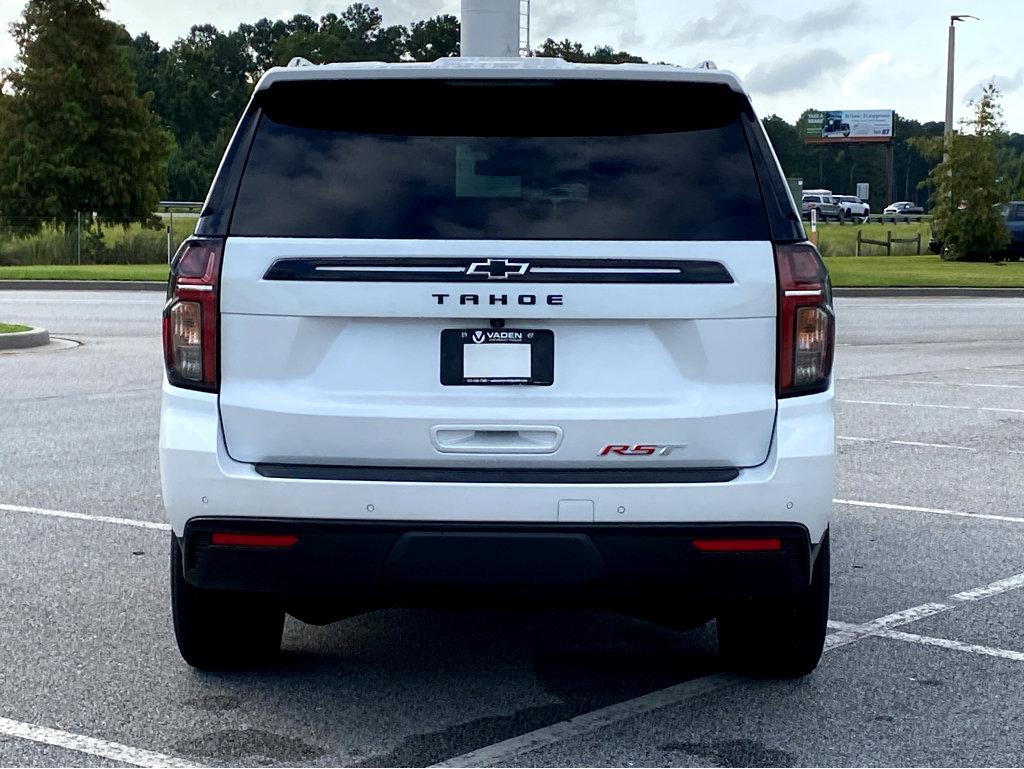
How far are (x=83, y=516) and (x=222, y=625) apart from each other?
3.16 meters

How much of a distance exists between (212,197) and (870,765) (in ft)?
8.05

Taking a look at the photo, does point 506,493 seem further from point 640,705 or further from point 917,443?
point 917,443

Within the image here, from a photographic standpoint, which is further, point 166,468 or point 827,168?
point 827,168

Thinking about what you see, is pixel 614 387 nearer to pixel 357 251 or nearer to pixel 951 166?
pixel 357 251

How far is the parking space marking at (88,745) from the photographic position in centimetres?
430

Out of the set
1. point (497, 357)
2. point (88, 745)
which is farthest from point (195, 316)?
point (88, 745)

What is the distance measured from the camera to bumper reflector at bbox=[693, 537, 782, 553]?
435cm

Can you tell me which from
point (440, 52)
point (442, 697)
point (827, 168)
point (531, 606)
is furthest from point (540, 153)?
point (827, 168)

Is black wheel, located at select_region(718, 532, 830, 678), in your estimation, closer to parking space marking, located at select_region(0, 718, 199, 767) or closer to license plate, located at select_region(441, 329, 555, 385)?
license plate, located at select_region(441, 329, 555, 385)

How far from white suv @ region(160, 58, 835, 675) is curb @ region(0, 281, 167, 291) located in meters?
28.0

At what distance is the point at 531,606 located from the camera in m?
4.45

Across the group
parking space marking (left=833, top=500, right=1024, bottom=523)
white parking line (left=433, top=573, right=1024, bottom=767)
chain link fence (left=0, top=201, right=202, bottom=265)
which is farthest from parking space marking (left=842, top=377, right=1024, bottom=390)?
chain link fence (left=0, top=201, right=202, bottom=265)

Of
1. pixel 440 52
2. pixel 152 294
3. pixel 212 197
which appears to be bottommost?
pixel 152 294

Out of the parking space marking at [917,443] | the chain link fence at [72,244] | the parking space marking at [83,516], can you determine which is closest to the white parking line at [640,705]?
the parking space marking at [83,516]
